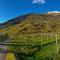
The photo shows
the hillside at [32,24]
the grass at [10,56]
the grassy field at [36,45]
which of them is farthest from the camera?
the hillside at [32,24]

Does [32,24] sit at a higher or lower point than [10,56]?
higher

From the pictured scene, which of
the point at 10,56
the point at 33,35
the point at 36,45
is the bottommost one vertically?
the point at 10,56

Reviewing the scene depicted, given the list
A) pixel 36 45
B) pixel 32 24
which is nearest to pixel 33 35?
pixel 36 45

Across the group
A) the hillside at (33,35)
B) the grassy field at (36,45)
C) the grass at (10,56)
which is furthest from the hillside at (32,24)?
the grass at (10,56)

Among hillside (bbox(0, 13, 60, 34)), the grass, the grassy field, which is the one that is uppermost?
hillside (bbox(0, 13, 60, 34))

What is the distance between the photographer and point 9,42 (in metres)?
3.73

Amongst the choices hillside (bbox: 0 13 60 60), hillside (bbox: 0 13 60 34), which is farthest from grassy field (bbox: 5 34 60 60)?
hillside (bbox: 0 13 60 34)

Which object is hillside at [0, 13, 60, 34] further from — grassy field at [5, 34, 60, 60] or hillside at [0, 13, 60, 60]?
grassy field at [5, 34, 60, 60]

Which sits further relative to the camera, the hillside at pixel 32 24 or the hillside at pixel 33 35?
the hillside at pixel 32 24

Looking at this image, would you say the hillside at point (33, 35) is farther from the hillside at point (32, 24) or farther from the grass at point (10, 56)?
the grass at point (10, 56)

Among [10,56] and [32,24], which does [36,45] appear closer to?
[10,56]

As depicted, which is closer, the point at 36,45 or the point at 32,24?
the point at 36,45

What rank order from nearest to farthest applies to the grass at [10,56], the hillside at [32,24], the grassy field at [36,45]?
1. the grass at [10,56]
2. the grassy field at [36,45]
3. the hillside at [32,24]

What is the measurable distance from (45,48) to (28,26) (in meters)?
0.74
